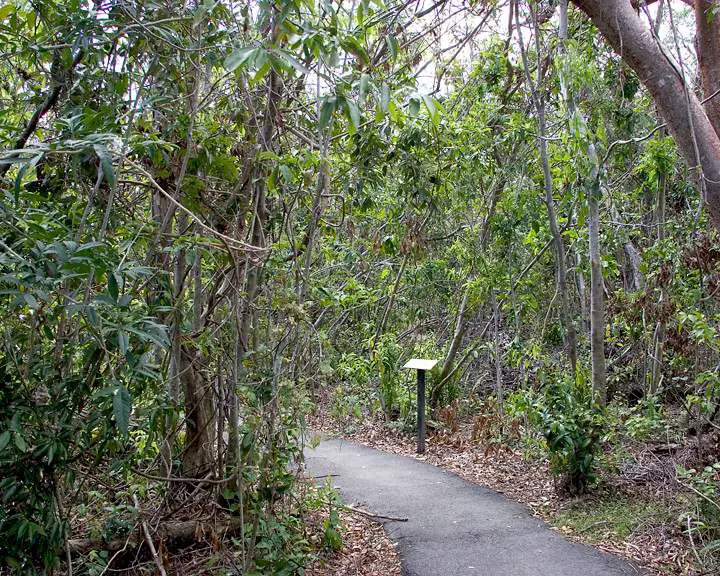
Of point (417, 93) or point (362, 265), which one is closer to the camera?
point (417, 93)

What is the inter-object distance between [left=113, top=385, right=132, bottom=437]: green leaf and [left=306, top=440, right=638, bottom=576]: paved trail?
11.1 ft

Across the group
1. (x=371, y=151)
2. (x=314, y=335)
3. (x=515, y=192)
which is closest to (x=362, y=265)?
(x=515, y=192)

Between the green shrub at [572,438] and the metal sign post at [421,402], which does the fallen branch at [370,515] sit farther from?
the metal sign post at [421,402]

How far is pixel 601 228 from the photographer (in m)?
8.54

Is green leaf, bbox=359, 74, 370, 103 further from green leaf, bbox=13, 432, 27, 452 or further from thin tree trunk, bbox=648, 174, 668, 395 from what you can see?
thin tree trunk, bbox=648, 174, 668, 395

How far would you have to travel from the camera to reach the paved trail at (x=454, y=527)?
5.24m

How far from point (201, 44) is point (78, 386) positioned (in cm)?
237

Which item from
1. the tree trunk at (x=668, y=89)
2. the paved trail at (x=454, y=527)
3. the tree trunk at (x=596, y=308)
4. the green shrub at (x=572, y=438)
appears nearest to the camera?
the tree trunk at (x=668, y=89)

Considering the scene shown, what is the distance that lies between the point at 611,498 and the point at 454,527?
1.66 meters

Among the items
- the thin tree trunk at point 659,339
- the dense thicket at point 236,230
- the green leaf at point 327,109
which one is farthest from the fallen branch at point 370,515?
the green leaf at point 327,109

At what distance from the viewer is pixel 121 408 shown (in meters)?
2.74

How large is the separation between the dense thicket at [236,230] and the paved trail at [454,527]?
889mm

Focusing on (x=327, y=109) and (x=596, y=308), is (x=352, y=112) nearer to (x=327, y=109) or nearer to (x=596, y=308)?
(x=327, y=109)

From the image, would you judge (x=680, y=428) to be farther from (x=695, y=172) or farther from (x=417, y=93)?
(x=417, y=93)
